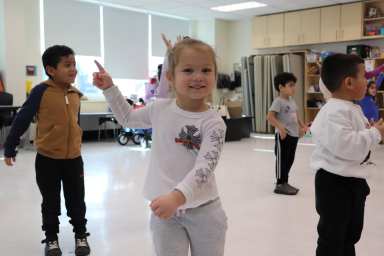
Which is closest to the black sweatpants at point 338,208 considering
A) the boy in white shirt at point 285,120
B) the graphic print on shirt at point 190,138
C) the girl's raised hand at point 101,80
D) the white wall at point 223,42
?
the graphic print on shirt at point 190,138

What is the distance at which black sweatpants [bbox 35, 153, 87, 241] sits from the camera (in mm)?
2240

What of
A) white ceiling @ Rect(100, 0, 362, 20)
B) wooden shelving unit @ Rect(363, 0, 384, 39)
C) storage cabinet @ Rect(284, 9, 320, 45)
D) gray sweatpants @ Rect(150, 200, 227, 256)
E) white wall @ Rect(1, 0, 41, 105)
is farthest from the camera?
storage cabinet @ Rect(284, 9, 320, 45)

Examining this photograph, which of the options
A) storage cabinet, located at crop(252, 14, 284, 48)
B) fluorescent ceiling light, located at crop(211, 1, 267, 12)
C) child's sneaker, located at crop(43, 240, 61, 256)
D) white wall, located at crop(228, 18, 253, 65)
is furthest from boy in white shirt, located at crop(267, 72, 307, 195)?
white wall, located at crop(228, 18, 253, 65)

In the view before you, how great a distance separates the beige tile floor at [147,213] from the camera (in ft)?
8.05

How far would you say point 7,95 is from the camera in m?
6.83

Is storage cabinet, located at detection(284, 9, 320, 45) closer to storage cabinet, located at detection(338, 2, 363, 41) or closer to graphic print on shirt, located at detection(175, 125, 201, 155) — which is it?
storage cabinet, located at detection(338, 2, 363, 41)

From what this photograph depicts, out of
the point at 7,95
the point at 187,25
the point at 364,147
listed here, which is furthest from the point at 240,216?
the point at 187,25

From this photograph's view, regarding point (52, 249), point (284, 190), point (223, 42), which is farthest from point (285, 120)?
point (223, 42)

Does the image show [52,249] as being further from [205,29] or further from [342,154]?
[205,29]

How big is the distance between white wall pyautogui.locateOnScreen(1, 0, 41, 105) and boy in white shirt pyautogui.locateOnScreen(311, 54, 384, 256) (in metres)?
6.76

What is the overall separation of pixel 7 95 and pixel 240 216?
529 centimetres

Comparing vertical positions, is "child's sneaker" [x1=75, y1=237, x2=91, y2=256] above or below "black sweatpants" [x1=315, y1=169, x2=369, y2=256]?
below

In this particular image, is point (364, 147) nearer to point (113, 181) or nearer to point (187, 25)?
point (113, 181)

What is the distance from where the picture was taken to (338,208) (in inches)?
64.5
